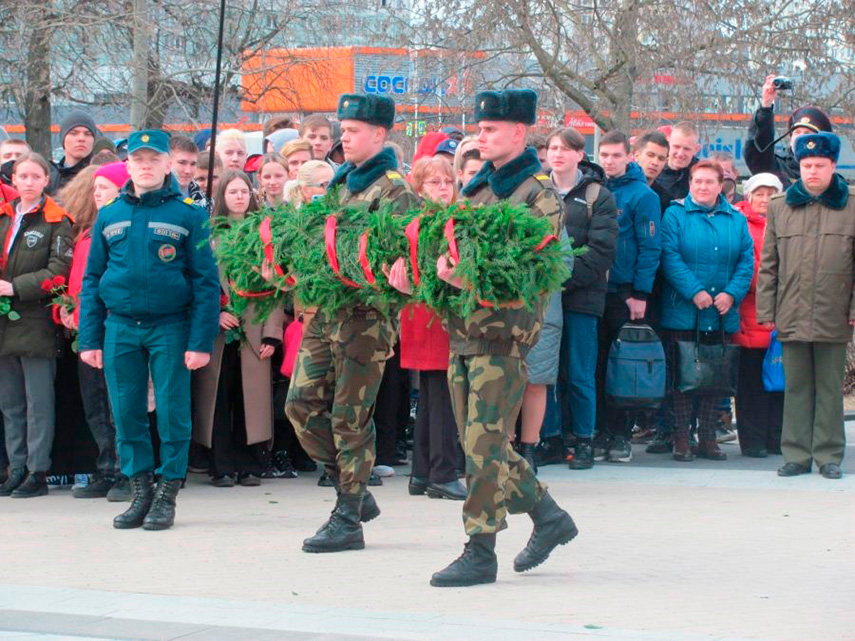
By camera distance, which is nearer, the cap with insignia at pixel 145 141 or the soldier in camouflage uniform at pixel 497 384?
the soldier in camouflage uniform at pixel 497 384

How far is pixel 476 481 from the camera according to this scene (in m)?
6.53

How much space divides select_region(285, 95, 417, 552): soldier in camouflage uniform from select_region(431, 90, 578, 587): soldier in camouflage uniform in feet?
2.21

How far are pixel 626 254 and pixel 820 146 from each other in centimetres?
152

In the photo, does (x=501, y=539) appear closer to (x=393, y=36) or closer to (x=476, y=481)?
(x=476, y=481)

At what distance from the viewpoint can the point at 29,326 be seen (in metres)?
9.21

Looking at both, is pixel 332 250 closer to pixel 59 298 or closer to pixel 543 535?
pixel 543 535

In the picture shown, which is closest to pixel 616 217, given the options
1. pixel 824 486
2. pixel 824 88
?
pixel 824 486

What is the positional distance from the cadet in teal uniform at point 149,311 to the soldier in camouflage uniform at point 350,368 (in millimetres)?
1026

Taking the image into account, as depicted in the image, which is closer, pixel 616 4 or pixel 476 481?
pixel 476 481

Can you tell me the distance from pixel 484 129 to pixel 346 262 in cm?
86

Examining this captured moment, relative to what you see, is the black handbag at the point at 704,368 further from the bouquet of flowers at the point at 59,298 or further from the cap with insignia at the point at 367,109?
the bouquet of flowers at the point at 59,298

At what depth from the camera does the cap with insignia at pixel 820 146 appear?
9.65m

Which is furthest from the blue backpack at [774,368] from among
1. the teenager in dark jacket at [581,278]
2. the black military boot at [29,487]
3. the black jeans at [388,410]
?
the black military boot at [29,487]

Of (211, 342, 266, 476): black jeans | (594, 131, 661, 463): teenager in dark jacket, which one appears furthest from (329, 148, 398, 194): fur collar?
(594, 131, 661, 463): teenager in dark jacket
